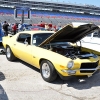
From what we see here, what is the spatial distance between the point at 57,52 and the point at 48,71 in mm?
762

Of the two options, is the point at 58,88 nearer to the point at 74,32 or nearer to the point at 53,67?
the point at 53,67

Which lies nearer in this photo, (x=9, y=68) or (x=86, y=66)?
(x=86, y=66)

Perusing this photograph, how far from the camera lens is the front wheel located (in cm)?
535

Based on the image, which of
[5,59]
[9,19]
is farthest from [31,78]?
[9,19]

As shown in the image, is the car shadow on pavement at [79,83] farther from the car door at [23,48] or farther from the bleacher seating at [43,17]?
the bleacher seating at [43,17]

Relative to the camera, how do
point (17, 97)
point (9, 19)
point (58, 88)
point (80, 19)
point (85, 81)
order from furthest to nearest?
point (80, 19)
point (9, 19)
point (85, 81)
point (58, 88)
point (17, 97)

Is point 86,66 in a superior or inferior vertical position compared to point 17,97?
superior

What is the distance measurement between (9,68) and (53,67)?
6.89 ft

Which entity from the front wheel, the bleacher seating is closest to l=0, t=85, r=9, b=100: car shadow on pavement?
the front wheel

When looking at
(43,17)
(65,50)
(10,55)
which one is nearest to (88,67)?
(65,50)

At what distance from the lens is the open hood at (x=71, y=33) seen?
19.1ft

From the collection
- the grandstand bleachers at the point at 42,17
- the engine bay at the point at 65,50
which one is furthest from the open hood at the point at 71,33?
the grandstand bleachers at the point at 42,17

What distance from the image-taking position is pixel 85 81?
227 inches

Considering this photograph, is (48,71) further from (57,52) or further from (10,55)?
(10,55)
